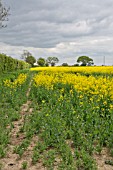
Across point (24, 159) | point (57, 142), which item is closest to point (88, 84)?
point (57, 142)

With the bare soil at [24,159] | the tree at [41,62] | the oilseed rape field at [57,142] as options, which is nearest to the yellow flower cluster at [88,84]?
the oilseed rape field at [57,142]

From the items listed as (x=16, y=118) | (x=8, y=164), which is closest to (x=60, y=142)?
(x=8, y=164)

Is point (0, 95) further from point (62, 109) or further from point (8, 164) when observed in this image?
point (8, 164)

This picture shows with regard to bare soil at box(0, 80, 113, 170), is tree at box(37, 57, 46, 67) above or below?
above

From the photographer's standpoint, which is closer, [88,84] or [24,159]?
[24,159]

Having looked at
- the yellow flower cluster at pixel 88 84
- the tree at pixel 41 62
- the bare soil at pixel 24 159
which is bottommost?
the bare soil at pixel 24 159

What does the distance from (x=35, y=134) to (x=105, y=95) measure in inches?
158

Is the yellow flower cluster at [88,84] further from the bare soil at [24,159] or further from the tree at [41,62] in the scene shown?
the tree at [41,62]

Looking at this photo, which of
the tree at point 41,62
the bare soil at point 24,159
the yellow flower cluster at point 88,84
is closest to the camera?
the bare soil at point 24,159

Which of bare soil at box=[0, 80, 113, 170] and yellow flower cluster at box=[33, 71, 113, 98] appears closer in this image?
bare soil at box=[0, 80, 113, 170]

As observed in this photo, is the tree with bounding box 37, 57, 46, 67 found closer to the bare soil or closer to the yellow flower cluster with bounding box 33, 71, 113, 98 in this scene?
the yellow flower cluster with bounding box 33, 71, 113, 98

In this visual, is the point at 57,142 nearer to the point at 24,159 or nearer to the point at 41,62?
the point at 24,159

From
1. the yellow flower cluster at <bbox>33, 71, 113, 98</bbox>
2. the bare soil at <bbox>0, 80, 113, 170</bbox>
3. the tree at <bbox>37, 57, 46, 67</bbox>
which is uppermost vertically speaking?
the tree at <bbox>37, 57, 46, 67</bbox>

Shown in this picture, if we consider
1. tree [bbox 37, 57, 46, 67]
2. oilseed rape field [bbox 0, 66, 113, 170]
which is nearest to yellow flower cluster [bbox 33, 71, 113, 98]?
oilseed rape field [bbox 0, 66, 113, 170]
